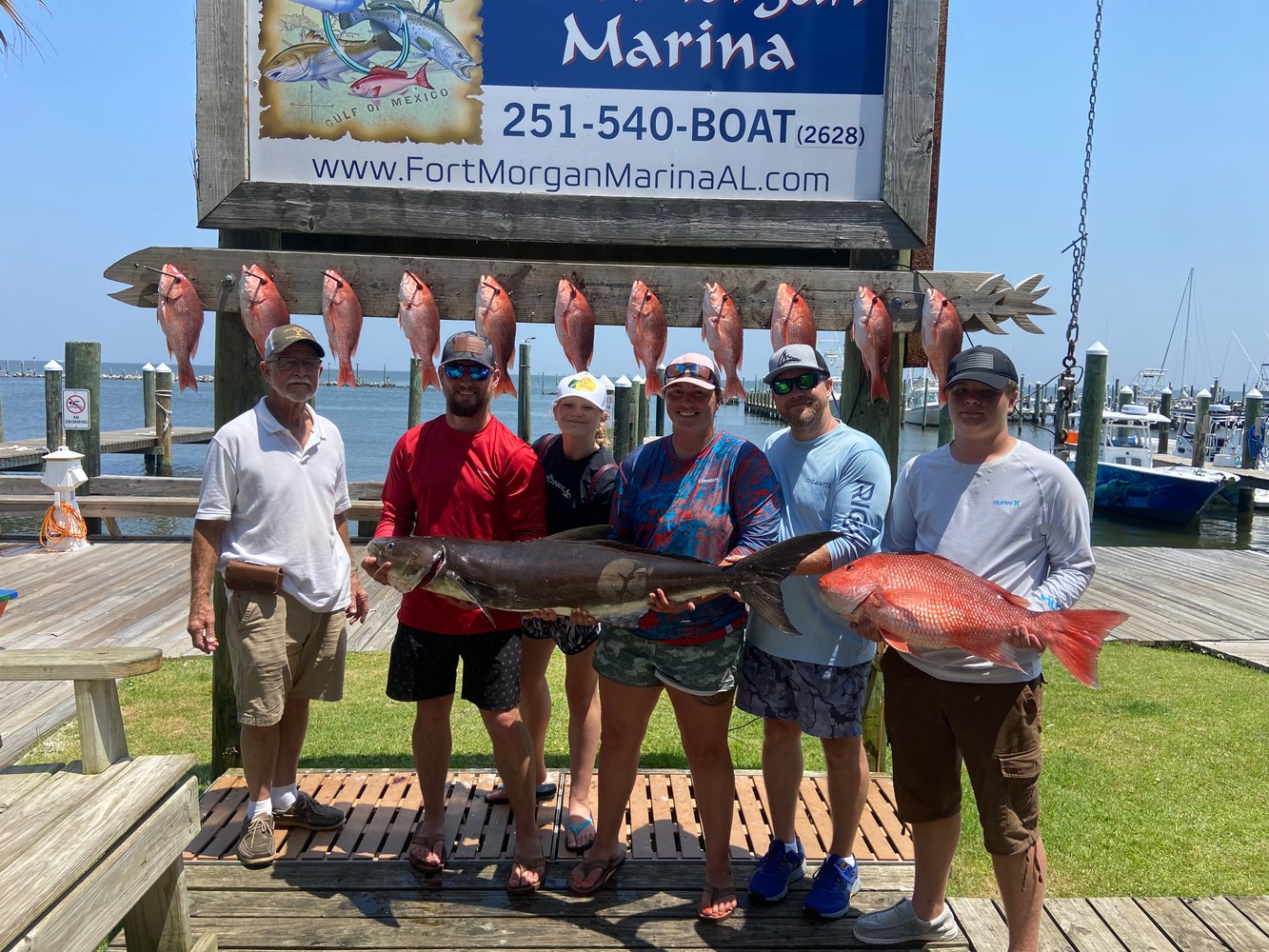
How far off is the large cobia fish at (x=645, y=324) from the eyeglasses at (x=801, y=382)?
68 cm

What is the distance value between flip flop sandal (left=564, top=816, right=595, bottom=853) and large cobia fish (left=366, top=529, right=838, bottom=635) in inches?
47.7

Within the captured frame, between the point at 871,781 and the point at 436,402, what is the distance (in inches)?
3094

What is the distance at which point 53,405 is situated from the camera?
17281 millimetres

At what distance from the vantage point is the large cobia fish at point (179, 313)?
3.67m

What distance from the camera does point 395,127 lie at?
3842 millimetres

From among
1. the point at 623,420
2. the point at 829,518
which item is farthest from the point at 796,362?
the point at 623,420

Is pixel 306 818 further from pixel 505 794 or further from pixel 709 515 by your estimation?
pixel 709 515

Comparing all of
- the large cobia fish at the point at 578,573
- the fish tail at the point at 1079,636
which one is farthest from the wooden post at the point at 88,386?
the fish tail at the point at 1079,636

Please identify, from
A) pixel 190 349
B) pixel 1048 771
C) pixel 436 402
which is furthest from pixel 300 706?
pixel 436 402

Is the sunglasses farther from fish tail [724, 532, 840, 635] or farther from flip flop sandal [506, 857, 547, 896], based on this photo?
flip flop sandal [506, 857, 547, 896]

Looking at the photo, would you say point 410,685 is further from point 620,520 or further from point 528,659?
point 620,520

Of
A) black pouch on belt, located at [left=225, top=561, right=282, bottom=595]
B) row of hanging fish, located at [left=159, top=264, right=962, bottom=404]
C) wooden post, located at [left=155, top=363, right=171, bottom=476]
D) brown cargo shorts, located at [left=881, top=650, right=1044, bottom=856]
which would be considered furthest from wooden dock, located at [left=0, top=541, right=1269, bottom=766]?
wooden post, located at [left=155, top=363, right=171, bottom=476]

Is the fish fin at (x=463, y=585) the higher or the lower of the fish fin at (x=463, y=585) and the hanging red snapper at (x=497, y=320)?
the lower

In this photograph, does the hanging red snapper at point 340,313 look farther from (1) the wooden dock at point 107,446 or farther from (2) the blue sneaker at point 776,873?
(1) the wooden dock at point 107,446
